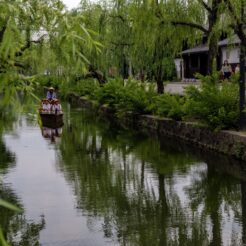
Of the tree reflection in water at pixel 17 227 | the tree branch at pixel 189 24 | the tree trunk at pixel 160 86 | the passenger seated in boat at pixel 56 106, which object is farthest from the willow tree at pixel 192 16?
the tree reflection in water at pixel 17 227

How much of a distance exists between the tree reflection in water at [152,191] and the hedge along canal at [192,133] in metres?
0.46

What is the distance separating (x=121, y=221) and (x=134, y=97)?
12.6m

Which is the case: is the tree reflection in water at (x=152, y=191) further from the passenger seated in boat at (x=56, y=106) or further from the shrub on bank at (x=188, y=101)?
the passenger seated in boat at (x=56, y=106)

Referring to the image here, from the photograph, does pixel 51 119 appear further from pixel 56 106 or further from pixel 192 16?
pixel 192 16

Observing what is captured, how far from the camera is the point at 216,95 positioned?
45.1ft

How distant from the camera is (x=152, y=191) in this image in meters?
10.0

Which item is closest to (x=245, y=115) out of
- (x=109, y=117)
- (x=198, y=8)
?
(x=198, y=8)

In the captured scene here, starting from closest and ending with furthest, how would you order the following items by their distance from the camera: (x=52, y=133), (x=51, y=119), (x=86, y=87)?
(x=52, y=133)
(x=51, y=119)
(x=86, y=87)

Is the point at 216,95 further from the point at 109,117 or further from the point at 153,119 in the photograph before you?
the point at 109,117

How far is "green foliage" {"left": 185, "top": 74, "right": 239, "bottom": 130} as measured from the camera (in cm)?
1347

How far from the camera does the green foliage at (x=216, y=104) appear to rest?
530 inches

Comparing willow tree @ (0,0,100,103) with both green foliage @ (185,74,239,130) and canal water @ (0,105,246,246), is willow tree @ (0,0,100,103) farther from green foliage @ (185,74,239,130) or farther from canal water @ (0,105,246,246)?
green foliage @ (185,74,239,130)

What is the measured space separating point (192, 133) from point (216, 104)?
2076 millimetres

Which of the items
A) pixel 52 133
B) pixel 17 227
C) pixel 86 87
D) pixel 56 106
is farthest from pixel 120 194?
pixel 86 87
